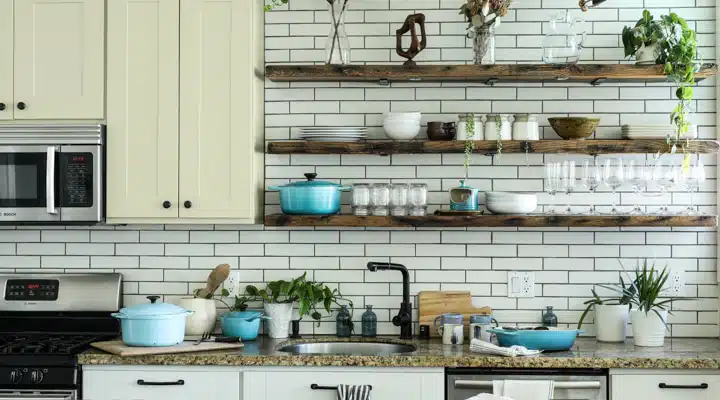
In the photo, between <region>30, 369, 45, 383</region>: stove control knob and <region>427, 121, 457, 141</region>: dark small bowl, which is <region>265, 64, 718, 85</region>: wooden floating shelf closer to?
<region>427, 121, 457, 141</region>: dark small bowl

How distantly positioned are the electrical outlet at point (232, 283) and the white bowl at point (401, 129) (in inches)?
44.7

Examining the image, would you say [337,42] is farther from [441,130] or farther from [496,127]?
[496,127]

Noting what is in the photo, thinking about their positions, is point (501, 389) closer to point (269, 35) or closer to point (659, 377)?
point (659, 377)

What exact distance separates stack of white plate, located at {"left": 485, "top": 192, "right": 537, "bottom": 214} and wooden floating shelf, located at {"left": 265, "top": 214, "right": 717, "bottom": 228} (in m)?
0.06

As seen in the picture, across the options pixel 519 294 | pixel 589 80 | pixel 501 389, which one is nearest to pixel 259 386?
pixel 501 389

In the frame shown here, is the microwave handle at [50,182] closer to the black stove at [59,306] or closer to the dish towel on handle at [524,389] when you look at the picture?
the black stove at [59,306]

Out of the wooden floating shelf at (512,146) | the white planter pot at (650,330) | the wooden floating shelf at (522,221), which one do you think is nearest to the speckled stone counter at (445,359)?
the white planter pot at (650,330)

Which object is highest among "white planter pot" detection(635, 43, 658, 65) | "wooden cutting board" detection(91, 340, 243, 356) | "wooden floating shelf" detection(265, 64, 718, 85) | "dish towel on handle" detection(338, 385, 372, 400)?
"white planter pot" detection(635, 43, 658, 65)

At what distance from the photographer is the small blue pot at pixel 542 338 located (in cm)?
421

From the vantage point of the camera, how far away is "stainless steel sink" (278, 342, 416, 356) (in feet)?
15.0

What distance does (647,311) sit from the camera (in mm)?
4363

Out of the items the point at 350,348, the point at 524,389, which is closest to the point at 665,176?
the point at 524,389

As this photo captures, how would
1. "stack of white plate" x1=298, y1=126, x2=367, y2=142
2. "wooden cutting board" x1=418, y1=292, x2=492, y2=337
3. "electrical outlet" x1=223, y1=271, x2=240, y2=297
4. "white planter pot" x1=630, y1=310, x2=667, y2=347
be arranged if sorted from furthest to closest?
"electrical outlet" x1=223, y1=271, x2=240, y2=297 < "wooden cutting board" x1=418, y1=292, x2=492, y2=337 < "stack of white plate" x1=298, y1=126, x2=367, y2=142 < "white planter pot" x1=630, y1=310, x2=667, y2=347

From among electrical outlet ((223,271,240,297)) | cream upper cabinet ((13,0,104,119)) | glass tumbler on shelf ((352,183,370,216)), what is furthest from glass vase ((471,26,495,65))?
cream upper cabinet ((13,0,104,119))
